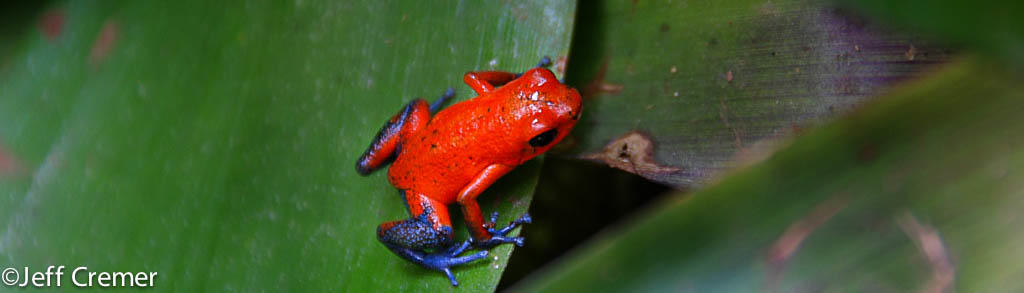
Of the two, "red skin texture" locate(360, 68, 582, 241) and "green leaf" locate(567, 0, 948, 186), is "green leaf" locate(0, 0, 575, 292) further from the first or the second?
"green leaf" locate(567, 0, 948, 186)

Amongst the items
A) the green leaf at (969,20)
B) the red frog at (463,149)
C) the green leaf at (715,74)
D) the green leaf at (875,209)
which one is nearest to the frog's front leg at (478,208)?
the red frog at (463,149)

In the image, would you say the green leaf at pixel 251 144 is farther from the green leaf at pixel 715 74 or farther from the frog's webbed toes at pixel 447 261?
the green leaf at pixel 715 74

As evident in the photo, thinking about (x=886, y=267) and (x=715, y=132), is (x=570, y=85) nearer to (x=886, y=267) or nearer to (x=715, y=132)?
(x=715, y=132)

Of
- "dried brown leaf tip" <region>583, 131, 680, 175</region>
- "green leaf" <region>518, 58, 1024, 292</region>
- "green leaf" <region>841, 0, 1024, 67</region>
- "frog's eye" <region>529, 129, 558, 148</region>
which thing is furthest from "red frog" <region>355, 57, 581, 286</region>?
"green leaf" <region>841, 0, 1024, 67</region>

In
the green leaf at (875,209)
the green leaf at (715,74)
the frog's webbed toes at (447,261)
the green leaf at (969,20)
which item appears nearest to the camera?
the green leaf at (969,20)

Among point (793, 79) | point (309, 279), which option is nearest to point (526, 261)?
point (309, 279)
